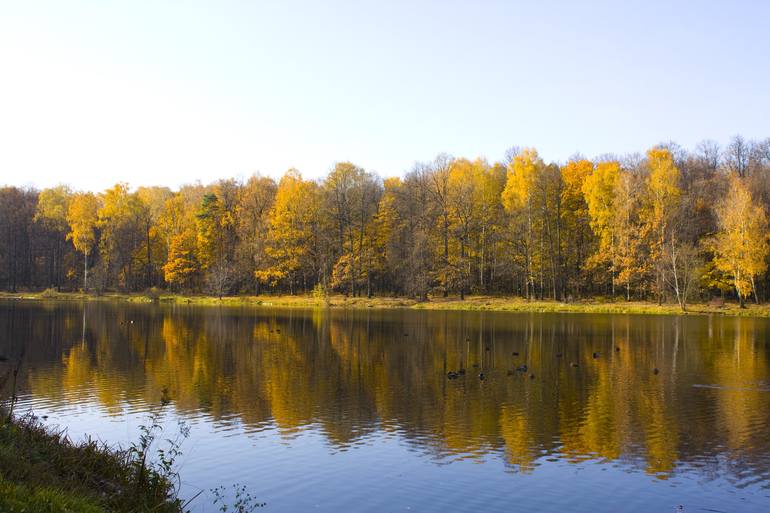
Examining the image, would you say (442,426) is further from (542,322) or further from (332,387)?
(542,322)

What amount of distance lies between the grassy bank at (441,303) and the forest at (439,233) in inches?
76.3

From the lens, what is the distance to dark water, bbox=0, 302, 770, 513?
15.8 meters

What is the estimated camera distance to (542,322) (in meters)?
61.4

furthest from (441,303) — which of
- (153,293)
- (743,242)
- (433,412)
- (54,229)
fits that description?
(54,229)

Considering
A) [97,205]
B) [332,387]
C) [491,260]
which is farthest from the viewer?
[97,205]

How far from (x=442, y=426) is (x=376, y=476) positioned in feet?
18.2

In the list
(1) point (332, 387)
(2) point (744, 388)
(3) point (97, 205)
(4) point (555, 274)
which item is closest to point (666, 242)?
(4) point (555, 274)

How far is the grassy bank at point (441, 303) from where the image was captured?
240ft

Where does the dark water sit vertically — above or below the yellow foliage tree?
below

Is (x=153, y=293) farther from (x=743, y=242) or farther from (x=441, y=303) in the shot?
(x=743, y=242)

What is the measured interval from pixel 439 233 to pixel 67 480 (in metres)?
79.5

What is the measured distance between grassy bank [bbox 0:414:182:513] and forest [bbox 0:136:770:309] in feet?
228

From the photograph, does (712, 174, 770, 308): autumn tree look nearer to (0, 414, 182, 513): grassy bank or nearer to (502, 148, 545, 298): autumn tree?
(502, 148, 545, 298): autumn tree

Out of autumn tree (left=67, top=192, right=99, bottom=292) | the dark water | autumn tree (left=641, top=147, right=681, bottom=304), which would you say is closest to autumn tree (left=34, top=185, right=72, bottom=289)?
autumn tree (left=67, top=192, right=99, bottom=292)
